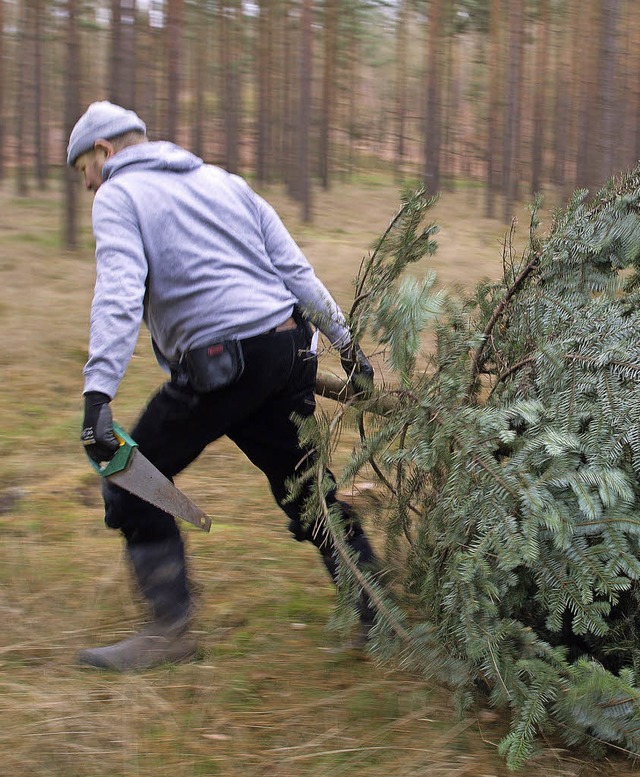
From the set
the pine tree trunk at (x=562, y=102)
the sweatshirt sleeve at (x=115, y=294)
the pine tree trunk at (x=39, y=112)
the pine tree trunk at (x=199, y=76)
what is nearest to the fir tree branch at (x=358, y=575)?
the sweatshirt sleeve at (x=115, y=294)

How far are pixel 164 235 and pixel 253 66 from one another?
17.9 meters

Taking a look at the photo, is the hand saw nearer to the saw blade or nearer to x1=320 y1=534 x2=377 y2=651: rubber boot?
the saw blade

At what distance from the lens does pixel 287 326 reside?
331 cm

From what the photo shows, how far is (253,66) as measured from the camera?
64.7 ft

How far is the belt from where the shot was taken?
3.27 m

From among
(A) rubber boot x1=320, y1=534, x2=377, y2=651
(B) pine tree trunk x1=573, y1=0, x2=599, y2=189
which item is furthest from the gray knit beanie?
(B) pine tree trunk x1=573, y1=0, x2=599, y2=189

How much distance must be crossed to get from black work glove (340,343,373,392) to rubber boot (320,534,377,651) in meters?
0.57

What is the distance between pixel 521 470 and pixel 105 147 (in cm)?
185

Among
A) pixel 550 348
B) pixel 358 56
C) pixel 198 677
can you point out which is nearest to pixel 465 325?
pixel 550 348

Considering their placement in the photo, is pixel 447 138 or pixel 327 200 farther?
pixel 447 138

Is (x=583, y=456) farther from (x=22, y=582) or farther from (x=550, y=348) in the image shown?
(x=22, y=582)

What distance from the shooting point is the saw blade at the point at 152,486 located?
10.1ft

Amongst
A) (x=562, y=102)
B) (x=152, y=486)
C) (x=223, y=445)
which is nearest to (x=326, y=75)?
(x=562, y=102)

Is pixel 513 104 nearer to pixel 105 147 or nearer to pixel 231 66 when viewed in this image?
pixel 231 66
